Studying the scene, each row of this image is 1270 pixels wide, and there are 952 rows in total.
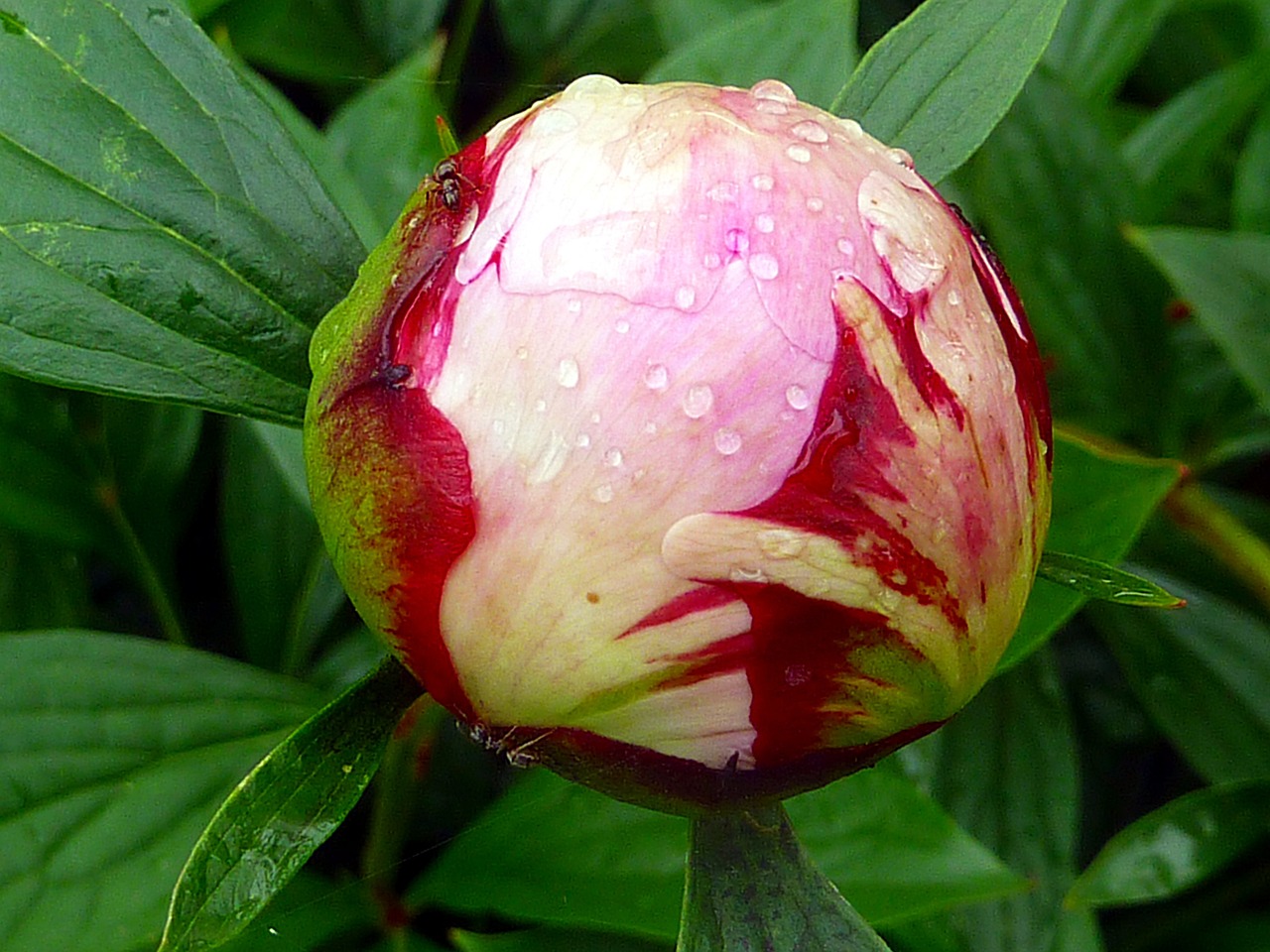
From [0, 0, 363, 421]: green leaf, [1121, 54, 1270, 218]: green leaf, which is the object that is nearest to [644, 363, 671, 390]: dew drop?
[0, 0, 363, 421]: green leaf

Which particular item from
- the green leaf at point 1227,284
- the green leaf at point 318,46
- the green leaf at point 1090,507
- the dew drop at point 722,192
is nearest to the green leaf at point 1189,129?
the green leaf at point 1227,284

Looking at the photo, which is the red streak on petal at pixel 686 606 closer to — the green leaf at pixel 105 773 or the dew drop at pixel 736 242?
the dew drop at pixel 736 242

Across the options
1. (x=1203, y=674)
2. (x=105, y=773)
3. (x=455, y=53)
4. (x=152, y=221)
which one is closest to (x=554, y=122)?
(x=152, y=221)

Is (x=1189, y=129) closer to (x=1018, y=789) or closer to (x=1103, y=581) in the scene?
(x=1018, y=789)

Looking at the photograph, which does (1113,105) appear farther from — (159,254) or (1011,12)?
(159,254)

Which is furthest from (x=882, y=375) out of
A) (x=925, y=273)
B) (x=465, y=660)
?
(x=465, y=660)

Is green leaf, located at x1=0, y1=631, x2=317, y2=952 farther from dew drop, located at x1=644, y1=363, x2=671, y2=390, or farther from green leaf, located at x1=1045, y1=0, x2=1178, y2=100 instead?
green leaf, located at x1=1045, y1=0, x2=1178, y2=100

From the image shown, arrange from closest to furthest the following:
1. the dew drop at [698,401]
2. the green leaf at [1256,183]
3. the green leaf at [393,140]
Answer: the dew drop at [698,401]
the green leaf at [393,140]
the green leaf at [1256,183]
